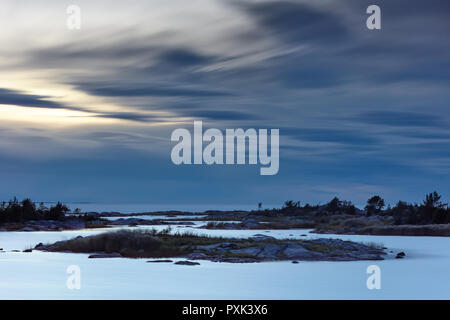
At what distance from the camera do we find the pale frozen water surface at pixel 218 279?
24.5 metres

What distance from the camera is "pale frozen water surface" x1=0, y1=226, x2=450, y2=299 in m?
24.5

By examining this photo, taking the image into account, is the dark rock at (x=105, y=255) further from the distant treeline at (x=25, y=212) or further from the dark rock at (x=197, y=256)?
the distant treeline at (x=25, y=212)

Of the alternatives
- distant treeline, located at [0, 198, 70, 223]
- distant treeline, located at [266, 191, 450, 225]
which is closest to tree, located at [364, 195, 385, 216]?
distant treeline, located at [266, 191, 450, 225]

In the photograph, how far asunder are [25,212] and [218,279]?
207ft

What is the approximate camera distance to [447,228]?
63.4m

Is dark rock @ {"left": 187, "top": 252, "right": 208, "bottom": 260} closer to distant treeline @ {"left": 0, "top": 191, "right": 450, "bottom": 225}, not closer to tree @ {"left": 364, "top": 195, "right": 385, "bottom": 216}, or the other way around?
distant treeline @ {"left": 0, "top": 191, "right": 450, "bottom": 225}

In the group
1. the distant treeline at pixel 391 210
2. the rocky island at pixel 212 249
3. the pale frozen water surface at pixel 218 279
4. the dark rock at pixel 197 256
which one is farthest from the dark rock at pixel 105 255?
the distant treeline at pixel 391 210

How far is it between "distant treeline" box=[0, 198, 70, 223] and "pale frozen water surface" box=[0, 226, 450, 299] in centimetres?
4515

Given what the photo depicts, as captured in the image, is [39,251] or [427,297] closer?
[427,297]

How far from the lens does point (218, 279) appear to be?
2839 centimetres
